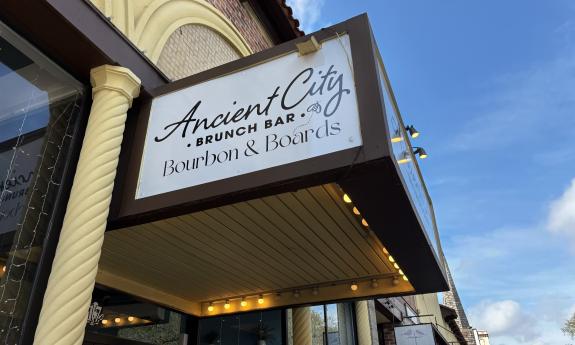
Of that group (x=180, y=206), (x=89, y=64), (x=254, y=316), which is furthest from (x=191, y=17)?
(x=254, y=316)

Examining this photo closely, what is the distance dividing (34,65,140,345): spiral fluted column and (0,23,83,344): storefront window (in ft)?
0.85

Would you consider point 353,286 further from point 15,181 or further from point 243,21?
point 243,21

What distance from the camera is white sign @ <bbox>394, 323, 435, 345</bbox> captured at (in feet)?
34.3

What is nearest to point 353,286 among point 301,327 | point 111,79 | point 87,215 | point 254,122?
point 301,327

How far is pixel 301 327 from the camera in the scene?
7652 millimetres

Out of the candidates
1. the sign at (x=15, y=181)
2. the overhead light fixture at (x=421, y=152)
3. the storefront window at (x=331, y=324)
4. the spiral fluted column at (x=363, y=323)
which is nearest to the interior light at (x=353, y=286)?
the overhead light fixture at (x=421, y=152)

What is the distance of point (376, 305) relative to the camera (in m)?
11.6

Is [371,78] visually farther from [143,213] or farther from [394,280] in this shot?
[394,280]

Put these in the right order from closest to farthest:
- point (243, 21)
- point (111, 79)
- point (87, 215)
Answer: point (87, 215), point (111, 79), point (243, 21)

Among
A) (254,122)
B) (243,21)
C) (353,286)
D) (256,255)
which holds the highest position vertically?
(243,21)

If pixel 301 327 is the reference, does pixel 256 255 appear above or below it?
above

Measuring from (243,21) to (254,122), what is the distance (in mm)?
4978

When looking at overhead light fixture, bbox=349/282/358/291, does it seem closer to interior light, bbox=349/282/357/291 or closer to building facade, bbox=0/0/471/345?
interior light, bbox=349/282/357/291

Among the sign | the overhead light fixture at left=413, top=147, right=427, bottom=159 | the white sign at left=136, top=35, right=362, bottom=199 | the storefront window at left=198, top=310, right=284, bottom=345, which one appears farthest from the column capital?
the storefront window at left=198, top=310, right=284, bottom=345
